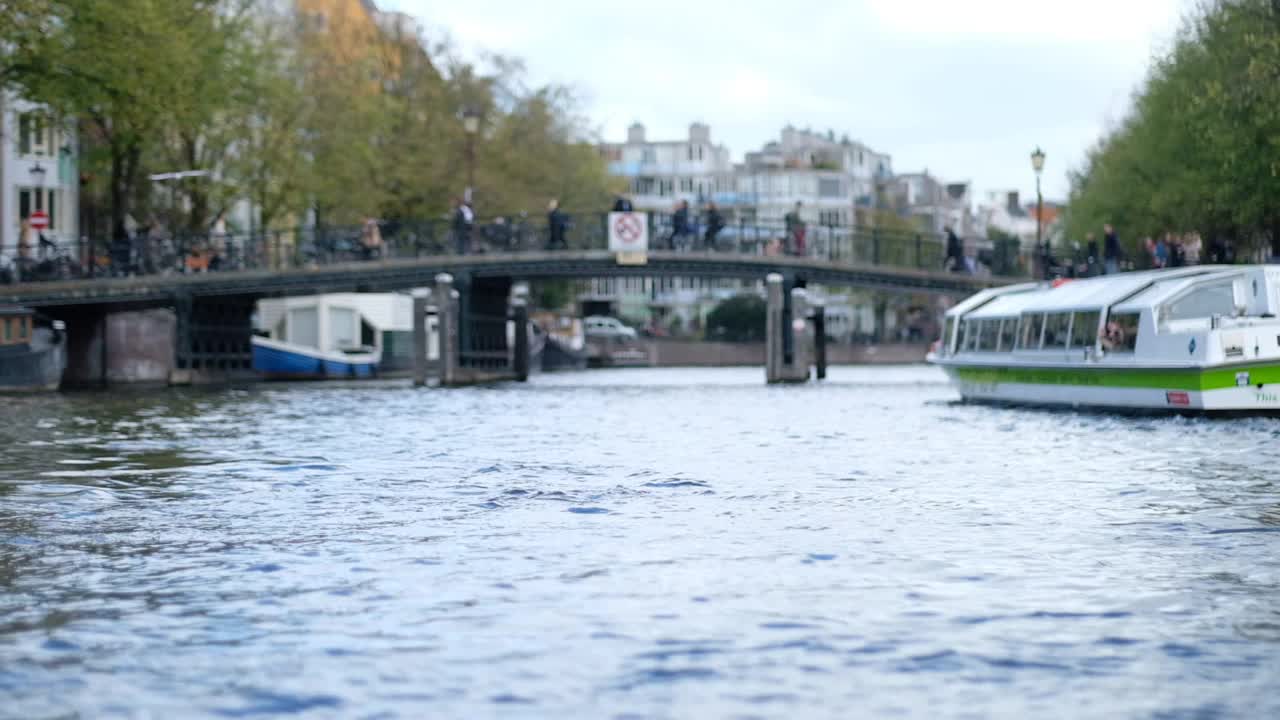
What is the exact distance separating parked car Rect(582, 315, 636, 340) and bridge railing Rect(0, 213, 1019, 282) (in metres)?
57.3

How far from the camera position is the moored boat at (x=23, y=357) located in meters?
50.0

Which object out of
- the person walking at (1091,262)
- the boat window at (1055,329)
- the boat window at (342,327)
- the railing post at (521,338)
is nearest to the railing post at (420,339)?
the railing post at (521,338)

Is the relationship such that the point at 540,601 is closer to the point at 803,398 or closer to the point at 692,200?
the point at 803,398

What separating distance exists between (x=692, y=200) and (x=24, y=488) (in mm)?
150326

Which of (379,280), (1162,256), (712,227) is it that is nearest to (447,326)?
(379,280)

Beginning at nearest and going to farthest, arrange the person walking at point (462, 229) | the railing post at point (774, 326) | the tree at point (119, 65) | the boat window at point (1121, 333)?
1. the boat window at point (1121, 333)
2. the tree at point (119, 65)
3. the person walking at point (462, 229)
4. the railing post at point (774, 326)

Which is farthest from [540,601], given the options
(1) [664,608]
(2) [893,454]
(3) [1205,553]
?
(2) [893,454]

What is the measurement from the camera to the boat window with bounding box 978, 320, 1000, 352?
142 ft

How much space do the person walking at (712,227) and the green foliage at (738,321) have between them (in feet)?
204

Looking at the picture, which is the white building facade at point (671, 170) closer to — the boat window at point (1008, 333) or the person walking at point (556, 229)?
the person walking at point (556, 229)

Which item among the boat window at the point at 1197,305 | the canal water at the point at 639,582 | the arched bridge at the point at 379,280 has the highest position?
the arched bridge at the point at 379,280

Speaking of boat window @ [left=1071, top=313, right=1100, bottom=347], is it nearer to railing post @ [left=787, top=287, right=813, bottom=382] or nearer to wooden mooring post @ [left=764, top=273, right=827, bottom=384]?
railing post @ [left=787, top=287, right=813, bottom=382]

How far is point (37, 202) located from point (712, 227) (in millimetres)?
22079

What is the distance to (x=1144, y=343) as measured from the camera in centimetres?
3572
